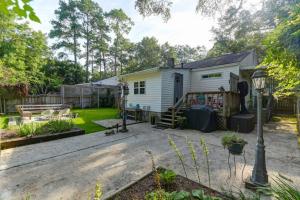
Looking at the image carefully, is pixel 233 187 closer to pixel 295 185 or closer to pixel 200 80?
pixel 295 185

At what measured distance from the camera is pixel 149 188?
2.76 m

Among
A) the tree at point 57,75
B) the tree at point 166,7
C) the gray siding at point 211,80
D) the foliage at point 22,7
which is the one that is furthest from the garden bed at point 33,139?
the tree at point 57,75

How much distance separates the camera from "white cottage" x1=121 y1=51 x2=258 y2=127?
30.2 feet

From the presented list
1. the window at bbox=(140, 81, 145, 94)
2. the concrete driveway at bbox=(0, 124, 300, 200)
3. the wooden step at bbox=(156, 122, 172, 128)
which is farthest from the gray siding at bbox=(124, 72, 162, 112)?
the concrete driveway at bbox=(0, 124, 300, 200)

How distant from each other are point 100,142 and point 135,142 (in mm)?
1272

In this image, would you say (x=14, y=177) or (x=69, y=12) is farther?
(x=69, y=12)

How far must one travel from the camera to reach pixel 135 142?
5.86 metres

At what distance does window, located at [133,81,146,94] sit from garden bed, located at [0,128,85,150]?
16.2 ft

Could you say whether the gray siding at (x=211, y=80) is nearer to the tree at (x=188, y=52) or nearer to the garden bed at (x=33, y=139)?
the garden bed at (x=33, y=139)

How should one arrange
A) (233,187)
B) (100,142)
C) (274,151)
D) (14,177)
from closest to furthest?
(233,187), (14,177), (274,151), (100,142)

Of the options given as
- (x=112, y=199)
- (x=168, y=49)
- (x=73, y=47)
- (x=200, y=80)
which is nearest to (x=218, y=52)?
(x=168, y=49)

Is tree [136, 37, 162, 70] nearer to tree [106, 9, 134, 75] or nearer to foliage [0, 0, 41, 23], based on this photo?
tree [106, 9, 134, 75]

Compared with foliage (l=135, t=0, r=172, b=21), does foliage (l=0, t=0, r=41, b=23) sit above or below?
below

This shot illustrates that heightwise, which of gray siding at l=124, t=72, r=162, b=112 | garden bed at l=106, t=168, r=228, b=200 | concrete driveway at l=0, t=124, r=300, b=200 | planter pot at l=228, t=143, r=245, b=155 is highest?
gray siding at l=124, t=72, r=162, b=112
